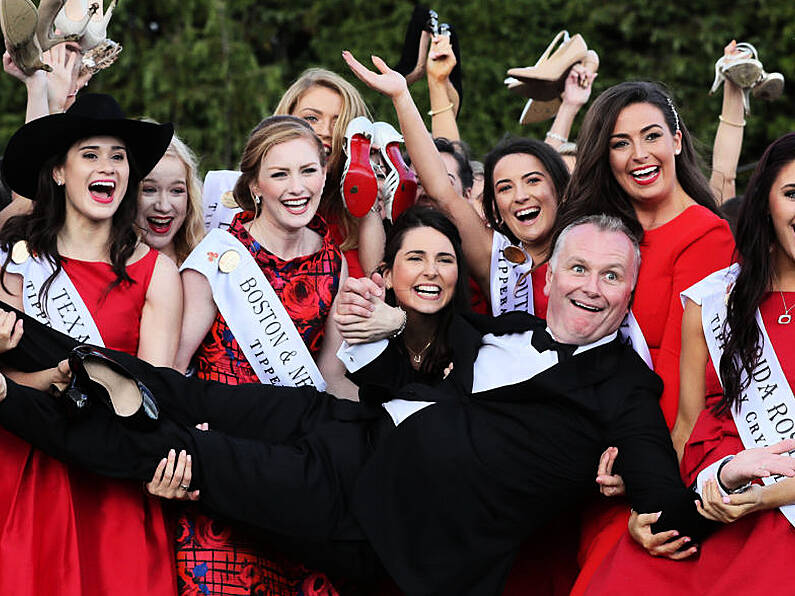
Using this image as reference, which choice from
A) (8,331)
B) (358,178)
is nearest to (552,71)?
(358,178)

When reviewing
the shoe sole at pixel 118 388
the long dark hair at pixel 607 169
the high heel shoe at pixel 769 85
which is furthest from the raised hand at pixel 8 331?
the high heel shoe at pixel 769 85

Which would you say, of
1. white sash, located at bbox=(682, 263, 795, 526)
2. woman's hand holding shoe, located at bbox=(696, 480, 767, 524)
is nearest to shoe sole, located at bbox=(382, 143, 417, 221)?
white sash, located at bbox=(682, 263, 795, 526)

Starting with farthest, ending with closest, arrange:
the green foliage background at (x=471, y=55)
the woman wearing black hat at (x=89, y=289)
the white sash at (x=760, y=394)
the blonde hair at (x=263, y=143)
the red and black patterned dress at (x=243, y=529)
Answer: the green foliage background at (x=471, y=55) → the blonde hair at (x=263, y=143) → the red and black patterned dress at (x=243, y=529) → the woman wearing black hat at (x=89, y=289) → the white sash at (x=760, y=394)

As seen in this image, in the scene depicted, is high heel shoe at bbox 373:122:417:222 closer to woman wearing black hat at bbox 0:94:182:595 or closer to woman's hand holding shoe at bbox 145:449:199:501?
woman wearing black hat at bbox 0:94:182:595

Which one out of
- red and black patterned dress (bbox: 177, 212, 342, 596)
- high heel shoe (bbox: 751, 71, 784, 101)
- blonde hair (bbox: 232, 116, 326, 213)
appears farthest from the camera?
high heel shoe (bbox: 751, 71, 784, 101)

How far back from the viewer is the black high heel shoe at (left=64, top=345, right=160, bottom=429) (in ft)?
13.1

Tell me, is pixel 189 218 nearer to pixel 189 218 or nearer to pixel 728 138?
pixel 189 218

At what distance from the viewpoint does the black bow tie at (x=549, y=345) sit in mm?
4109

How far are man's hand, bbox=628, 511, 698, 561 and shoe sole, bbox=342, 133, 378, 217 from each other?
1684mm

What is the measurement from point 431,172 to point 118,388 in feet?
5.37

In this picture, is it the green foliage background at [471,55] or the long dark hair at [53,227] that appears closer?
the long dark hair at [53,227]

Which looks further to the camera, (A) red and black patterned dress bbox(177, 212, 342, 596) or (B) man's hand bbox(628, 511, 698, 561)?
(A) red and black patterned dress bbox(177, 212, 342, 596)

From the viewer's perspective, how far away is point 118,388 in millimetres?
4055

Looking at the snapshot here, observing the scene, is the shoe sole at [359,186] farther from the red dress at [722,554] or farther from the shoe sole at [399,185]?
the red dress at [722,554]
